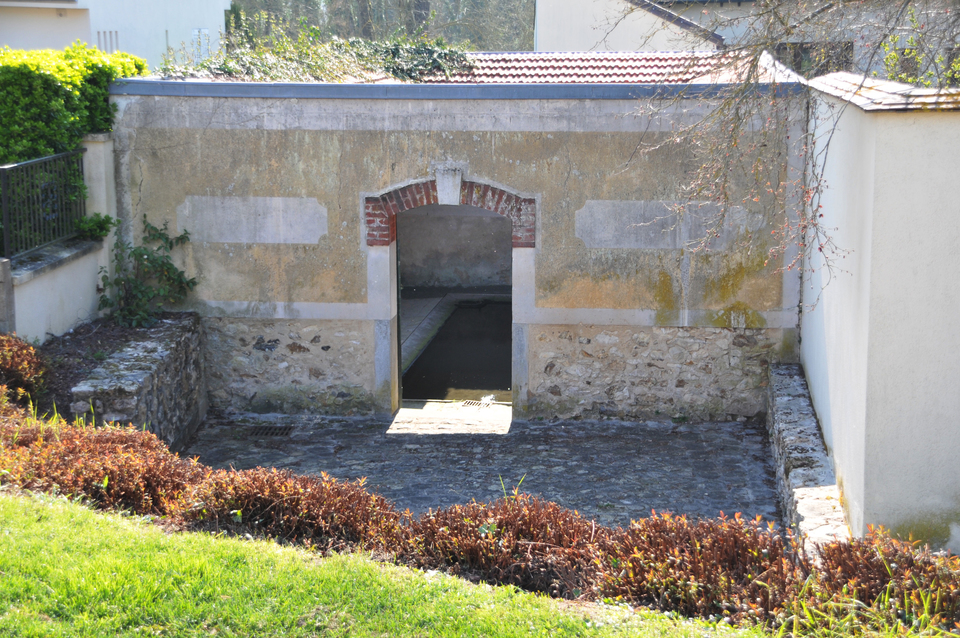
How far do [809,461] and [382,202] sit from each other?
515 centimetres

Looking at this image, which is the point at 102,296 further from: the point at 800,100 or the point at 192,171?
the point at 800,100

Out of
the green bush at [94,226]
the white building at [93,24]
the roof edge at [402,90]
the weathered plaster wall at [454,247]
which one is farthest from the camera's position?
the weathered plaster wall at [454,247]

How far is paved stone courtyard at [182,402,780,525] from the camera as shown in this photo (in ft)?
25.5

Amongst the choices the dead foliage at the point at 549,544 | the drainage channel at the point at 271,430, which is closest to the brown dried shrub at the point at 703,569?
the dead foliage at the point at 549,544

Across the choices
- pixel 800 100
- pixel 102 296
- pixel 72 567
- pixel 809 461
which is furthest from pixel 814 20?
pixel 102 296

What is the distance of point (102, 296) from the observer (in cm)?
948

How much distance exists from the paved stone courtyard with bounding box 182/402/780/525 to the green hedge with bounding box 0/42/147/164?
3.44 metres

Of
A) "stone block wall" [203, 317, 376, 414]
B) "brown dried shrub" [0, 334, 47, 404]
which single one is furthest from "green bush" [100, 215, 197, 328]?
"brown dried shrub" [0, 334, 47, 404]

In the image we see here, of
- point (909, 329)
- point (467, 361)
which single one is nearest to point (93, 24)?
point (467, 361)

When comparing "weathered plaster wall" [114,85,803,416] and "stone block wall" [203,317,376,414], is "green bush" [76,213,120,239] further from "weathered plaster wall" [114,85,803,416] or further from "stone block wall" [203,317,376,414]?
"stone block wall" [203,317,376,414]

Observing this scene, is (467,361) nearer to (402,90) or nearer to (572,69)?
(572,69)

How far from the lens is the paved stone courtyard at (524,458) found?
25.5 ft

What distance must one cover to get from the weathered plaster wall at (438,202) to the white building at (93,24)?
6.95 m

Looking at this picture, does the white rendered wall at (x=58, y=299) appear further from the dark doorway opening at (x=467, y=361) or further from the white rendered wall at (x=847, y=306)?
the white rendered wall at (x=847, y=306)
